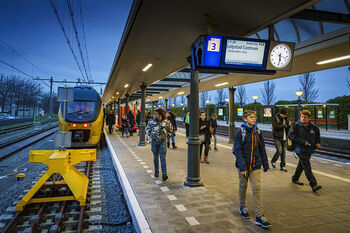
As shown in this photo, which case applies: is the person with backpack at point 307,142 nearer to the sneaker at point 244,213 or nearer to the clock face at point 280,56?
the clock face at point 280,56

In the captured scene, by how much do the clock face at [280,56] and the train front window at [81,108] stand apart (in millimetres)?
9037

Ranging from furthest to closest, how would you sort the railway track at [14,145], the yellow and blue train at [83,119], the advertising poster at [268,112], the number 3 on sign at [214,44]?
the advertising poster at [268,112], the railway track at [14,145], the yellow and blue train at [83,119], the number 3 on sign at [214,44]

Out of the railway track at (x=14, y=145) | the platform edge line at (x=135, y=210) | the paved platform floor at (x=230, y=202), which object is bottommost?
the railway track at (x=14, y=145)

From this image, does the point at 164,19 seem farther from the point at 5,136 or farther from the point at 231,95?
the point at 5,136

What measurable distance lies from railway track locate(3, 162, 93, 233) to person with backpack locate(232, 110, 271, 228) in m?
2.89

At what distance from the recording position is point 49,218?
438 cm

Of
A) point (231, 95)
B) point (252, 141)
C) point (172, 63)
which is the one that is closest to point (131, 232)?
point (252, 141)

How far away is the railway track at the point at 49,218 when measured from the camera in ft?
13.0

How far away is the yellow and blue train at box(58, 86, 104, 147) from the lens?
10742 mm

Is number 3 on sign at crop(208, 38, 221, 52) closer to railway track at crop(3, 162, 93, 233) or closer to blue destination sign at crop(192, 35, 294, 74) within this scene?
blue destination sign at crop(192, 35, 294, 74)

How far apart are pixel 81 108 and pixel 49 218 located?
7.63 metres

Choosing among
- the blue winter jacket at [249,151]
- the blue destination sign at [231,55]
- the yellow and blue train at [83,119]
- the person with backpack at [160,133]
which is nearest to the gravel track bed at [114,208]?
the person with backpack at [160,133]

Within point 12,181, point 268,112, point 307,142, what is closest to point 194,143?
point 307,142

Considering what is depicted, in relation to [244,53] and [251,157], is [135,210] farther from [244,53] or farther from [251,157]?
[244,53]
